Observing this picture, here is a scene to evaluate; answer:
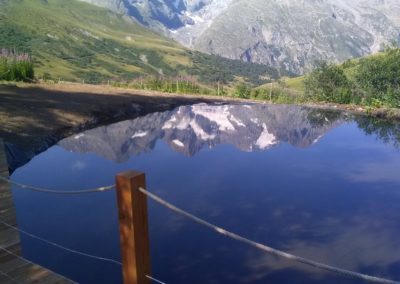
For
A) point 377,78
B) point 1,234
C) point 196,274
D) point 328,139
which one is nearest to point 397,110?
point 328,139

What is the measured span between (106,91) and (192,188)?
14.4 metres

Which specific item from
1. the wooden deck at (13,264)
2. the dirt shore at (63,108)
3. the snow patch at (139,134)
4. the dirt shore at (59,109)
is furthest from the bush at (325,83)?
the wooden deck at (13,264)

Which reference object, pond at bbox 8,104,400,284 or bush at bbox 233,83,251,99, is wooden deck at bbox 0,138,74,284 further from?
bush at bbox 233,83,251,99

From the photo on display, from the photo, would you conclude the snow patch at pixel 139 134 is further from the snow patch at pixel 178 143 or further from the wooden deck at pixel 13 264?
the wooden deck at pixel 13 264

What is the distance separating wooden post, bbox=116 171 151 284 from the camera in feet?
11.9

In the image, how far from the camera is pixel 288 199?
1116cm

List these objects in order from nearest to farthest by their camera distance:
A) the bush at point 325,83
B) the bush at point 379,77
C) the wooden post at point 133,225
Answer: the wooden post at point 133,225 < the bush at point 325,83 < the bush at point 379,77

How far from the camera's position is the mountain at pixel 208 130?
15.8 meters

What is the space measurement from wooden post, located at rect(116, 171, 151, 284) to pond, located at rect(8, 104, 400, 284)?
3.55 metres

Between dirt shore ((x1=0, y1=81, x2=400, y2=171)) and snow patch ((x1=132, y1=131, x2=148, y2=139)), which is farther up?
dirt shore ((x1=0, y1=81, x2=400, y2=171))

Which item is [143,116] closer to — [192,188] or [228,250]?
[192,188]

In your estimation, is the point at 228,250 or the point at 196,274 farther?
the point at 228,250

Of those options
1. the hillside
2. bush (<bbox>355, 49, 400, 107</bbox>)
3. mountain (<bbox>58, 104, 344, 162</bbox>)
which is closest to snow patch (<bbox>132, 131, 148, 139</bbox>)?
mountain (<bbox>58, 104, 344, 162</bbox>)

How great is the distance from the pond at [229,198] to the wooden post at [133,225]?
355 centimetres
